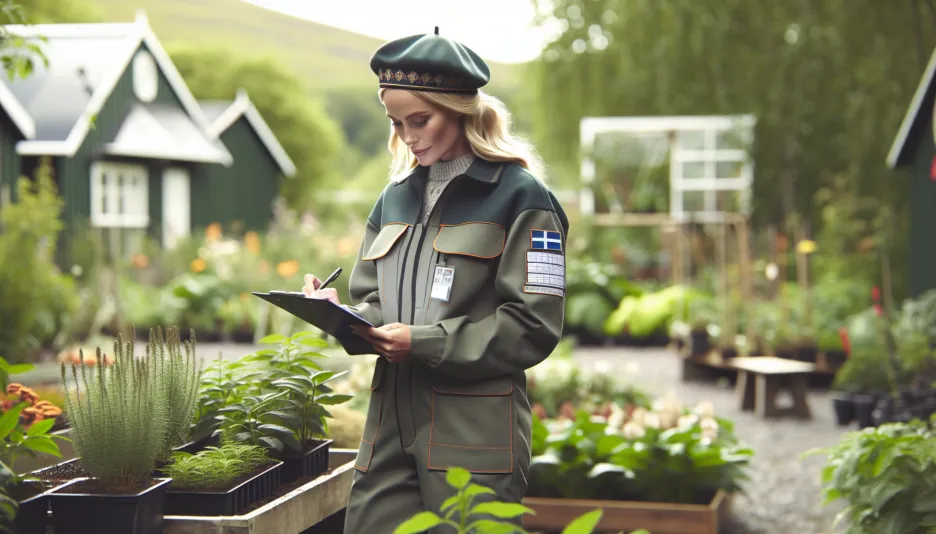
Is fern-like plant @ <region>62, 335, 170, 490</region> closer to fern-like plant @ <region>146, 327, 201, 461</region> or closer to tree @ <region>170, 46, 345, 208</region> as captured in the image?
fern-like plant @ <region>146, 327, 201, 461</region>

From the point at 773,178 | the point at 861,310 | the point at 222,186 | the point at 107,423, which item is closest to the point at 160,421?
the point at 107,423

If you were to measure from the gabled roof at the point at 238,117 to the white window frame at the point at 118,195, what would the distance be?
304cm

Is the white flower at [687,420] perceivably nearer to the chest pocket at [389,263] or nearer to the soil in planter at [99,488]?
the chest pocket at [389,263]

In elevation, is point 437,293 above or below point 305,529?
above

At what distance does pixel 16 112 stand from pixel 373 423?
15.9 m

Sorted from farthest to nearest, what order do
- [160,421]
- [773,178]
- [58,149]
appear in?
[773,178]
[58,149]
[160,421]

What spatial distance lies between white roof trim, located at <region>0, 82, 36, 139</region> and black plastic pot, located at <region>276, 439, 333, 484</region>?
48.6 feet

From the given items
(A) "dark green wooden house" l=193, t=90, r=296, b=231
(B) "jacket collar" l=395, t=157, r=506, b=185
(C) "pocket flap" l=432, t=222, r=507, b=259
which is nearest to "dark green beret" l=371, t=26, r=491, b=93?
(B) "jacket collar" l=395, t=157, r=506, b=185

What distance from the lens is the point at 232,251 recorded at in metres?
16.5

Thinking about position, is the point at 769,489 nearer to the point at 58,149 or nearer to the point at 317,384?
the point at 317,384

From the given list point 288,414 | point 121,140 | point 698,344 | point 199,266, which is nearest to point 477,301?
point 288,414

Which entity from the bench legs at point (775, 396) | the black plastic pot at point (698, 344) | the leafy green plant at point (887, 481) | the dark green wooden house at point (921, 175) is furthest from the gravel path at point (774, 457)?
the dark green wooden house at point (921, 175)

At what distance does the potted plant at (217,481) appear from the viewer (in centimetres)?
278

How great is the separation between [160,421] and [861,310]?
37.5 ft
